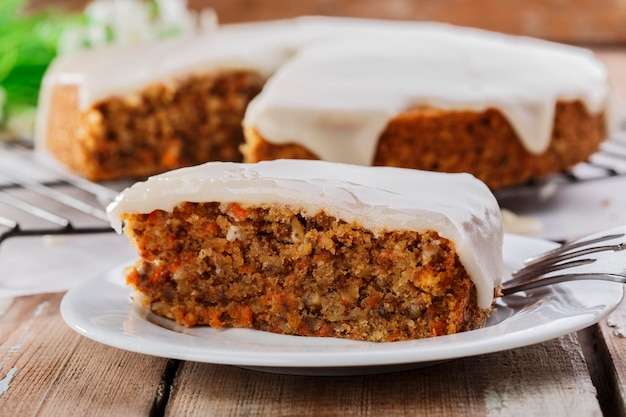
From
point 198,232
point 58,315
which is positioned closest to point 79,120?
point 58,315

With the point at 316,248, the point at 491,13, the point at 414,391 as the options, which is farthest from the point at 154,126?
the point at 491,13

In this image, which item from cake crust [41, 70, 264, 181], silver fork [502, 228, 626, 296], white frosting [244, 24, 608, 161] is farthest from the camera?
cake crust [41, 70, 264, 181]

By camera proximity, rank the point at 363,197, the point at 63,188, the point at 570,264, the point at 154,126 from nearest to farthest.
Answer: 1. the point at 363,197
2. the point at 570,264
3. the point at 154,126
4. the point at 63,188

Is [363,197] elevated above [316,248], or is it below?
above

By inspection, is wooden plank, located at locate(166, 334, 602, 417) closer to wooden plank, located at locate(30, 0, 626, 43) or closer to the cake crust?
the cake crust

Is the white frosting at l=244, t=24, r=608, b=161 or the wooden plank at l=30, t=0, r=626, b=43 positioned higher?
the white frosting at l=244, t=24, r=608, b=161

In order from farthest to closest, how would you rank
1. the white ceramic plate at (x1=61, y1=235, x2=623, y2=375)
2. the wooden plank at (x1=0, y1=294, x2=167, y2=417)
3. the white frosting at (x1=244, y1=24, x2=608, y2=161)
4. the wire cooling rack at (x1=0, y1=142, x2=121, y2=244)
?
the wire cooling rack at (x1=0, y1=142, x2=121, y2=244) → the white frosting at (x1=244, y1=24, x2=608, y2=161) → the wooden plank at (x1=0, y1=294, x2=167, y2=417) → the white ceramic plate at (x1=61, y1=235, x2=623, y2=375)

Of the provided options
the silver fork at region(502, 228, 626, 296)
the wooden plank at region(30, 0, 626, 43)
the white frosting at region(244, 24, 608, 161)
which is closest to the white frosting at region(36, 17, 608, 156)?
the white frosting at region(244, 24, 608, 161)

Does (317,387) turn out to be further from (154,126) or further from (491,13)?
(491,13)
